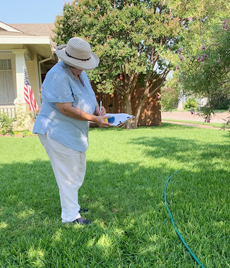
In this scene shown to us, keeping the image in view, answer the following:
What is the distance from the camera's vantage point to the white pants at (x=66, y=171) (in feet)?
7.63

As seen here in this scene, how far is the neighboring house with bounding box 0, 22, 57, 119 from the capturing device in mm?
9422

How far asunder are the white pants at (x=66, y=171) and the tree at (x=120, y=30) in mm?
8468

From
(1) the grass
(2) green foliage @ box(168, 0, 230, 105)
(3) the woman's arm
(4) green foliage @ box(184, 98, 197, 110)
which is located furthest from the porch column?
(3) the woman's arm

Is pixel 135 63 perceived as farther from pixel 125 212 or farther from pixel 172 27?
pixel 125 212

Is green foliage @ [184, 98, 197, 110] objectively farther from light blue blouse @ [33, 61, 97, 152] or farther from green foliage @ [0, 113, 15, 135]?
green foliage @ [0, 113, 15, 135]

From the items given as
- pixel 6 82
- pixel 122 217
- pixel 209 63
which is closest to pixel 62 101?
pixel 122 217

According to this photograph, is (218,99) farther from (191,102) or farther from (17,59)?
(17,59)

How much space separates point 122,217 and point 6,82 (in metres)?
10.3

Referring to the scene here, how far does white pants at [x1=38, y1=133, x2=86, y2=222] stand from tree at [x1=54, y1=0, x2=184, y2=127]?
847 cm

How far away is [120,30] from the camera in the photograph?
10.6 m

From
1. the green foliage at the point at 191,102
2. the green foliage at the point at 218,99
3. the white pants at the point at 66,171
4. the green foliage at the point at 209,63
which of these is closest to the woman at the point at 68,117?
the white pants at the point at 66,171

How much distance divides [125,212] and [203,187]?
128 cm

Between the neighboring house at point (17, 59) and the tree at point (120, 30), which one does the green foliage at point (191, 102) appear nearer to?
the tree at point (120, 30)

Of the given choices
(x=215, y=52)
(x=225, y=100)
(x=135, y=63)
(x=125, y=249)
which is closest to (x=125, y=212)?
(x=125, y=249)
